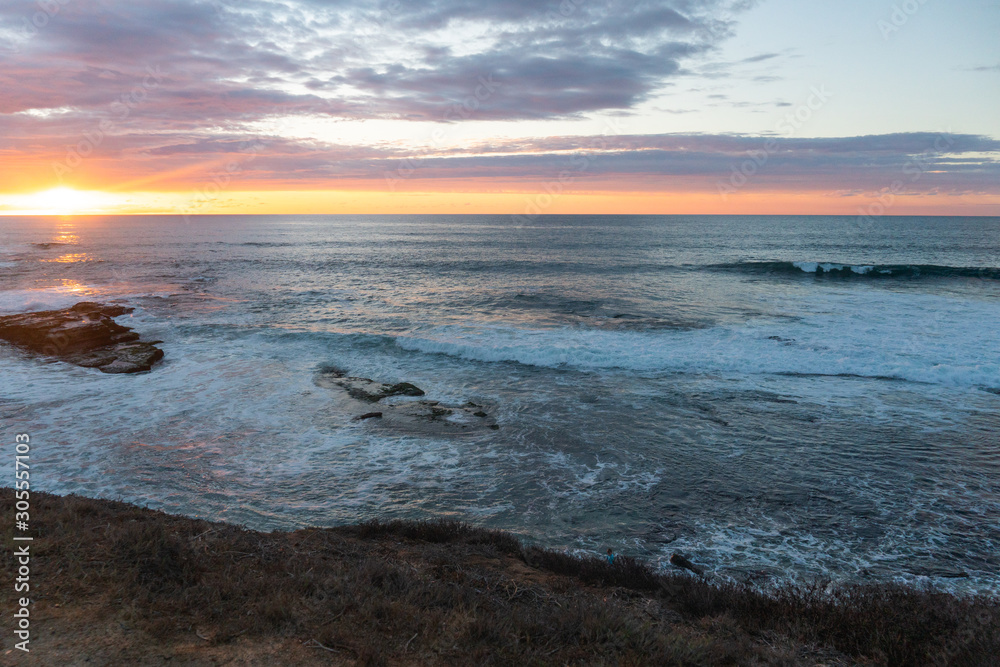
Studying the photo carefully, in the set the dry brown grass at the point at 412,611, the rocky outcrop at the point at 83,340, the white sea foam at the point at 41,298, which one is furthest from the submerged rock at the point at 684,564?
the white sea foam at the point at 41,298

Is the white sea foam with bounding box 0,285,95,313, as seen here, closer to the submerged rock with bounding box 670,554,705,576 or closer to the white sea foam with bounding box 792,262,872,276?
the submerged rock with bounding box 670,554,705,576

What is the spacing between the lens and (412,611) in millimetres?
5418

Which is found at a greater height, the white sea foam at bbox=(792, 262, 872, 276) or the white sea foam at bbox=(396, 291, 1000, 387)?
the white sea foam at bbox=(792, 262, 872, 276)

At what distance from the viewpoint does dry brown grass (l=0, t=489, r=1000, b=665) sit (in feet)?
15.9

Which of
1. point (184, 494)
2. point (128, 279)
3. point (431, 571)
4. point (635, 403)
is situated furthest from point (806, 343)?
point (128, 279)

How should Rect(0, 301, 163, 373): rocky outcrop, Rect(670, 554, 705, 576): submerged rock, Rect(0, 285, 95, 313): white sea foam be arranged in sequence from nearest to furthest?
Rect(670, 554, 705, 576): submerged rock, Rect(0, 301, 163, 373): rocky outcrop, Rect(0, 285, 95, 313): white sea foam

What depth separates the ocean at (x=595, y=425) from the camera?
9102mm

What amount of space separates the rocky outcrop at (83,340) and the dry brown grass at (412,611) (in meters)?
13.9

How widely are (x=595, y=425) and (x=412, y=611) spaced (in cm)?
913

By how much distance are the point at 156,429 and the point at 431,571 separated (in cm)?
1037

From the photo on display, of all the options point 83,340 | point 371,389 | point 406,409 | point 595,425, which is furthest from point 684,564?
point 83,340

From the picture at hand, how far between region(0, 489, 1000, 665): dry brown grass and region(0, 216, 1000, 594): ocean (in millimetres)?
1609

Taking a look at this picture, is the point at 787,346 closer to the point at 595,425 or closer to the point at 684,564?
the point at 595,425

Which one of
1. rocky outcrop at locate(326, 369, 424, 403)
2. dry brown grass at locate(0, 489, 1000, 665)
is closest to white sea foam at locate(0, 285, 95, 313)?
rocky outcrop at locate(326, 369, 424, 403)
